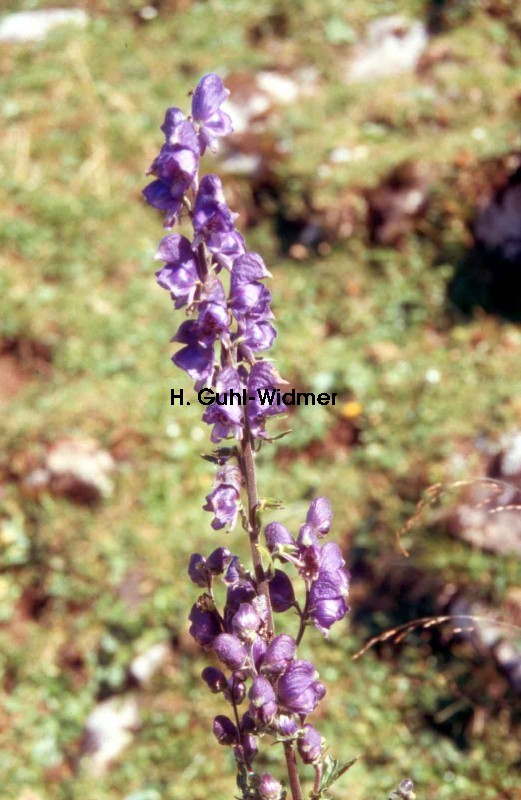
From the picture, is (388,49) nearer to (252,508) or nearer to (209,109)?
(209,109)

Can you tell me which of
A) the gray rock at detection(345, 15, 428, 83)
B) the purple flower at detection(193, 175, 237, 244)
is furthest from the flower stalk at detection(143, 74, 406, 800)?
the gray rock at detection(345, 15, 428, 83)

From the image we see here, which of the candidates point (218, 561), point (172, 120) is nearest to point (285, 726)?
point (218, 561)

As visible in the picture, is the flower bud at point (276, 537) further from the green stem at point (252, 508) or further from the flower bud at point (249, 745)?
the flower bud at point (249, 745)

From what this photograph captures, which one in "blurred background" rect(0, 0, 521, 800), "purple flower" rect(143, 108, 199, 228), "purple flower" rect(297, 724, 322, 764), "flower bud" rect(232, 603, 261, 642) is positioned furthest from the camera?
"blurred background" rect(0, 0, 521, 800)

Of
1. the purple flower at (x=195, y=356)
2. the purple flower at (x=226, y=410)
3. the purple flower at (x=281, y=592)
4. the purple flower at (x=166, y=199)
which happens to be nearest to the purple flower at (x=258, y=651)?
the purple flower at (x=281, y=592)

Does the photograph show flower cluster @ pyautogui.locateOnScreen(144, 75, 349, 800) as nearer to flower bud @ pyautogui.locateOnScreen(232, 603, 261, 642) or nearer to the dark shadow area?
flower bud @ pyautogui.locateOnScreen(232, 603, 261, 642)

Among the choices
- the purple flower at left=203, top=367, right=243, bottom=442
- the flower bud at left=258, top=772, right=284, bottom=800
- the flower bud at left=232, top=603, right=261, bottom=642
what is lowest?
the flower bud at left=258, top=772, right=284, bottom=800
